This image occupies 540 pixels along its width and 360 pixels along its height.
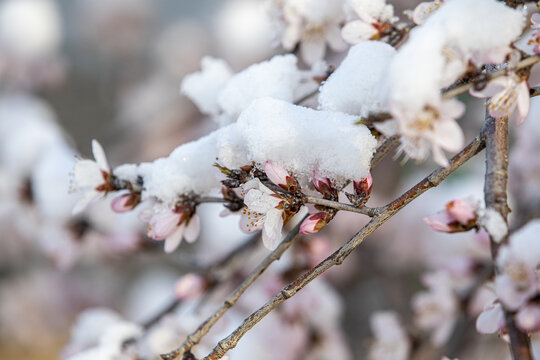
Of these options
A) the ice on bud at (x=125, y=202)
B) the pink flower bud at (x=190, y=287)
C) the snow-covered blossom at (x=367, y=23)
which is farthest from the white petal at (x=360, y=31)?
the pink flower bud at (x=190, y=287)

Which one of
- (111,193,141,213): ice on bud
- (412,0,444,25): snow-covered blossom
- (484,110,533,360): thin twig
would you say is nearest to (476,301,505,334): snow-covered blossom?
(484,110,533,360): thin twig

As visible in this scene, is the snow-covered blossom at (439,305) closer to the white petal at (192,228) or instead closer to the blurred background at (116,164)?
the blurred background at (116,164)

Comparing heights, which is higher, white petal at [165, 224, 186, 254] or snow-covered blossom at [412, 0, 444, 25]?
snow-covered blossom at [412, 0, 444, 25]

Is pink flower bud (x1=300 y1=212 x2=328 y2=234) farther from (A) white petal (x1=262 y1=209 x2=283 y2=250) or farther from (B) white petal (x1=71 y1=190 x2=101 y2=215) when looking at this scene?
(B) white petal (x1=71 y1=190 x2=101 y2=215)

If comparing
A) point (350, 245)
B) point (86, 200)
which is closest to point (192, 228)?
point (86, 200)

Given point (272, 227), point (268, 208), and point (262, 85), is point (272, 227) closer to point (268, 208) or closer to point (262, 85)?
point (268, 208)

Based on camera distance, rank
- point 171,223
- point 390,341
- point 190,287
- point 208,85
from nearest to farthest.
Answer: point 171,223 < point 208,85 < point 190,287 < point 390,341
